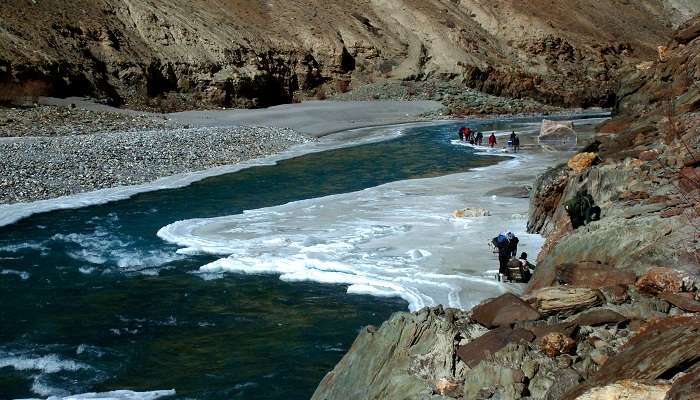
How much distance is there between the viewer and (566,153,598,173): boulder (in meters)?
16.2

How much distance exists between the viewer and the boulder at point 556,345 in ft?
23.3

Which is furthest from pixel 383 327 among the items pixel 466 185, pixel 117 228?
pixel 466 185

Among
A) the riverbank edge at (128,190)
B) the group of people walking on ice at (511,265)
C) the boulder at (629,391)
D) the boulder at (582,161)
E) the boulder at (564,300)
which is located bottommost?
the riverbank edge at (128,190)

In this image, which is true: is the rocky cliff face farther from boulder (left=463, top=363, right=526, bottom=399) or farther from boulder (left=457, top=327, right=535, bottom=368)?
boulder (left=463, top=363, right=526, bottom=399)

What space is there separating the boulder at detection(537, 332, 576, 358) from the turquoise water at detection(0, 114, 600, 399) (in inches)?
131

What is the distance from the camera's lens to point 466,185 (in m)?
24.0

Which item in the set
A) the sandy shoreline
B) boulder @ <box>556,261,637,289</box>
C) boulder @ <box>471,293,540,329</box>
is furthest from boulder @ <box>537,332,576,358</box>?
the sandy shoreline

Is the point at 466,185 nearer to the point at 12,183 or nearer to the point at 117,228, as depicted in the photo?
the point at 117,228

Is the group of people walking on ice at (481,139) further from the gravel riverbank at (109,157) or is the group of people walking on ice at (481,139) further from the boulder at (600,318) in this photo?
the boulder at (600,318)

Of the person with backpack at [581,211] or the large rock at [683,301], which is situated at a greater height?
the person with backpack at [581,211]

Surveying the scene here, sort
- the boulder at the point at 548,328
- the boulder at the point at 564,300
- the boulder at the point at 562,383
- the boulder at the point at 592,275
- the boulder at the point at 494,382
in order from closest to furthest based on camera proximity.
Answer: the boulder at the point at 562,383 < the boulder at the point at 494,382 < the boulder at the point at 548,328 < the boulder at the point at 564,300 < the boulder at the point at 592,275

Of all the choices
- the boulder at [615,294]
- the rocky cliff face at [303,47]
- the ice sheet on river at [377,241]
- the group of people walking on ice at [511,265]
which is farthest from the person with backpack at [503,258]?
the rocky cliff face at [303,47]

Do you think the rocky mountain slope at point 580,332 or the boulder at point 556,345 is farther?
the boulder at point 556,345

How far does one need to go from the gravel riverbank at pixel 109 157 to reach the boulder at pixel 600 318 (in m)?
18.2
